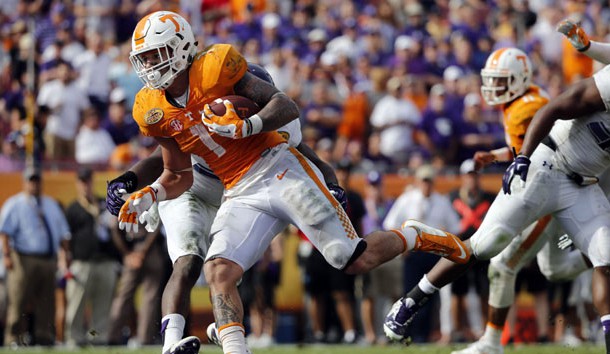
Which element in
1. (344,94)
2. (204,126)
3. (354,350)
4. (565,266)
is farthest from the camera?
(344,94)

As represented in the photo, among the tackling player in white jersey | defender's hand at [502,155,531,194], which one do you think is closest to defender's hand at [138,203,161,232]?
the tackling player in white jersey

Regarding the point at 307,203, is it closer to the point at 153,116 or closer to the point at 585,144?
the point at 153,116

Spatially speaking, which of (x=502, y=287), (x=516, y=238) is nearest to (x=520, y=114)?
(x=516, y=238)

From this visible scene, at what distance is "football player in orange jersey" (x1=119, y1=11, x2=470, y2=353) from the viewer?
21.2 feet

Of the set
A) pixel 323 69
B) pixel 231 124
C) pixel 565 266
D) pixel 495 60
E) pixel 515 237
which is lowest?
pixel 323 69

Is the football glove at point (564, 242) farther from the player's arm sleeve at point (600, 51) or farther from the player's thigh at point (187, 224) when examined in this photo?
the player's thigh at point (187, 224)

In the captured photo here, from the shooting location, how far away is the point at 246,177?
6.68 meters

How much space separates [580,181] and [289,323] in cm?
545

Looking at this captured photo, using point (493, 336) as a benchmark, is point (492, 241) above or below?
above

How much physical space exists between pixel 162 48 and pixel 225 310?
1.54 meters

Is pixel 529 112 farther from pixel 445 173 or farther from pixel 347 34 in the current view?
pixel 347 34

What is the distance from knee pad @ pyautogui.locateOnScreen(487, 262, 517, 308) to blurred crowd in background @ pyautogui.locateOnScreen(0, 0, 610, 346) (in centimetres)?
282

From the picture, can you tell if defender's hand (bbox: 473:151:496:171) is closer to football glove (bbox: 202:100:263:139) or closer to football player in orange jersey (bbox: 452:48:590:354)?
football player in orange jersey (bbox: 452:48:590:354)

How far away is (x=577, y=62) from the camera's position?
1485cm
